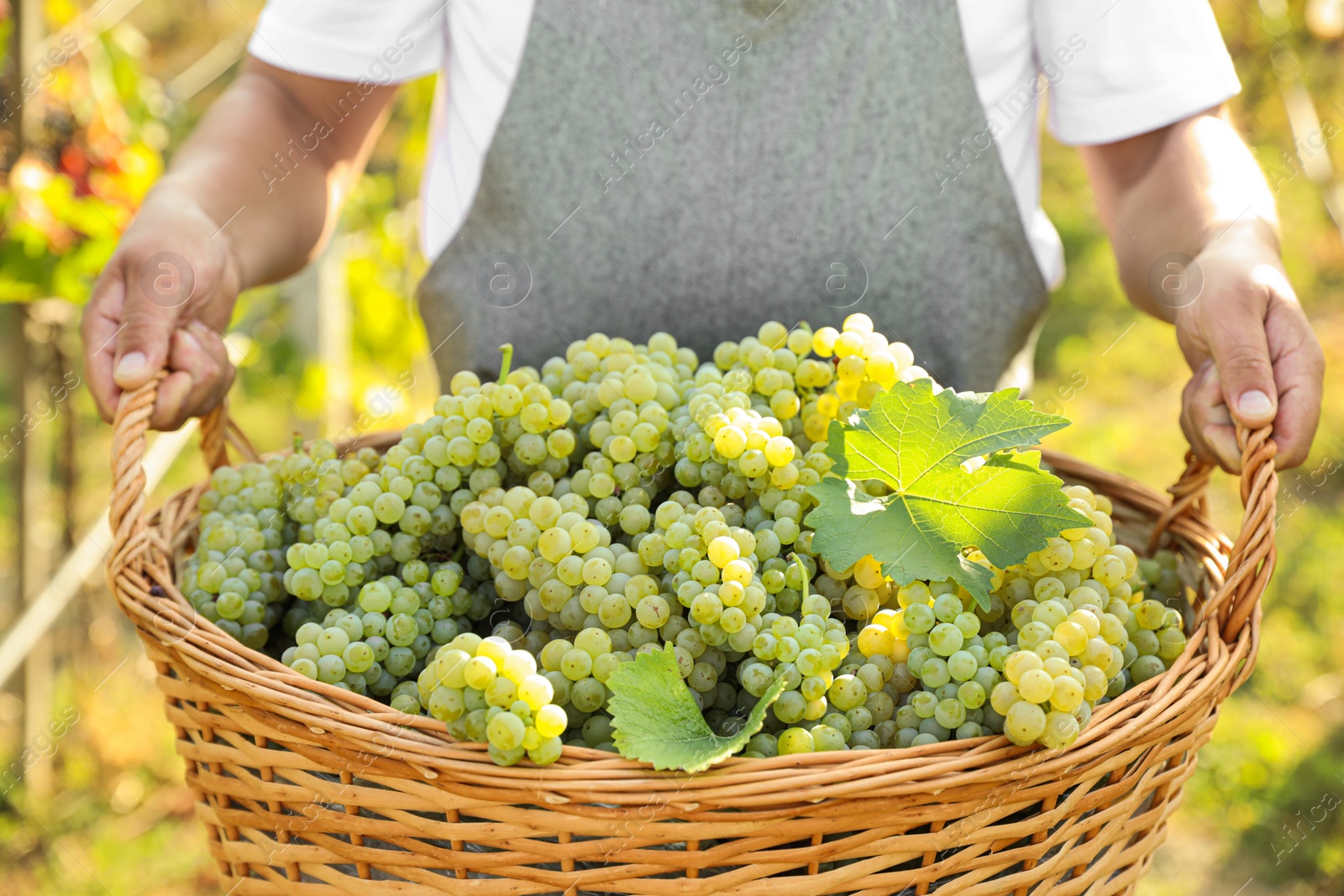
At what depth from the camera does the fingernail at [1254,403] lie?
87 centimetres

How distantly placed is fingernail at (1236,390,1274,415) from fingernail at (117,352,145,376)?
3.27ft

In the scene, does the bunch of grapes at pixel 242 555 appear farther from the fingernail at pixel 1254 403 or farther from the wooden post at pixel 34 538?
the wooden post at pixel 34 538

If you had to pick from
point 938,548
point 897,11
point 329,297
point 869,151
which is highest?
point 897,11

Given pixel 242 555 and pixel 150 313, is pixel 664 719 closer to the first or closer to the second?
pixel 242 555

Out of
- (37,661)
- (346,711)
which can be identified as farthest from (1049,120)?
(37,661)

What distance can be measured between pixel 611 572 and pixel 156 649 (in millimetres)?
390

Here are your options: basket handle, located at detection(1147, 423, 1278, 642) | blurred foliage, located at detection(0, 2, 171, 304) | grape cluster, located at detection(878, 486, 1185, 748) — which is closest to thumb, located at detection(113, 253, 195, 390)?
grape cluster, located at detection(878, 486, 1185, 748)

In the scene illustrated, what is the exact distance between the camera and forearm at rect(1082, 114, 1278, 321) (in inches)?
41.7

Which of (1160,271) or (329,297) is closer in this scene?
(1160,271)

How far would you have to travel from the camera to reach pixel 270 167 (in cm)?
123

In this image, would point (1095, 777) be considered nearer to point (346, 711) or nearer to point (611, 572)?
point (611, 572)

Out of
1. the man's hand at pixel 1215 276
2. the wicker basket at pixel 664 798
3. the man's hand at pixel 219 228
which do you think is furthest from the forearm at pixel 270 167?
the man's hand at pixel 1215 276

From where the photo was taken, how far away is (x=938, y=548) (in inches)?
32.4

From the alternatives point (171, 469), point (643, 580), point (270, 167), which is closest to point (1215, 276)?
point (643, 580)
